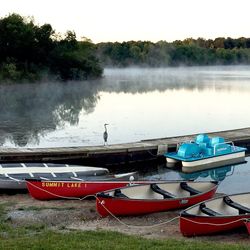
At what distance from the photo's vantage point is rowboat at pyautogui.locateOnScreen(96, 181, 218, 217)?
15.3 metres

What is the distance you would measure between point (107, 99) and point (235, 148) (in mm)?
34424

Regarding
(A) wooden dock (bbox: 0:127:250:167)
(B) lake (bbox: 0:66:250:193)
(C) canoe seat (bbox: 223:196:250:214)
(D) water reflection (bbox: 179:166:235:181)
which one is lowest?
(D) water reflection (bbox: 179:166:235:181)

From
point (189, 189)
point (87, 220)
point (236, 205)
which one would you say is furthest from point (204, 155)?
point (87, 220)

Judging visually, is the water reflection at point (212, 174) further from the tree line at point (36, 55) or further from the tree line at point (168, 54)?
the tree line at point (168, 54)

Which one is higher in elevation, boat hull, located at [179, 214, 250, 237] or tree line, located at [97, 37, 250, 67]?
tree line, located at [97, 37, 250, 67]

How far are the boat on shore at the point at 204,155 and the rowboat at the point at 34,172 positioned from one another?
5364 mm

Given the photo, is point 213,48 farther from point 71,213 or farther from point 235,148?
point 71,213

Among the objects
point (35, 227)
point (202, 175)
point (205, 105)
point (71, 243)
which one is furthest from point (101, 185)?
point (205, 105)

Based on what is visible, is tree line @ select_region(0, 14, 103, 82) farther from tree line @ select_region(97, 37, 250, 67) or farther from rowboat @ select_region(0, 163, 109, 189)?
tree line @ select_region(97, 37, 250, 67)

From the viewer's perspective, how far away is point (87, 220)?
15.1 meters

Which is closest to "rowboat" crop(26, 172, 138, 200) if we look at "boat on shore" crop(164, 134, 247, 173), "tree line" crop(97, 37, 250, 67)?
"boat on shore" crop(164, 134, 247, 173)

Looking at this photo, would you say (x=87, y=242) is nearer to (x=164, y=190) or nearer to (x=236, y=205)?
(x=236, y=205)

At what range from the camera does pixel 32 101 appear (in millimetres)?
55562

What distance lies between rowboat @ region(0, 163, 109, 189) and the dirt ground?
0.99m
